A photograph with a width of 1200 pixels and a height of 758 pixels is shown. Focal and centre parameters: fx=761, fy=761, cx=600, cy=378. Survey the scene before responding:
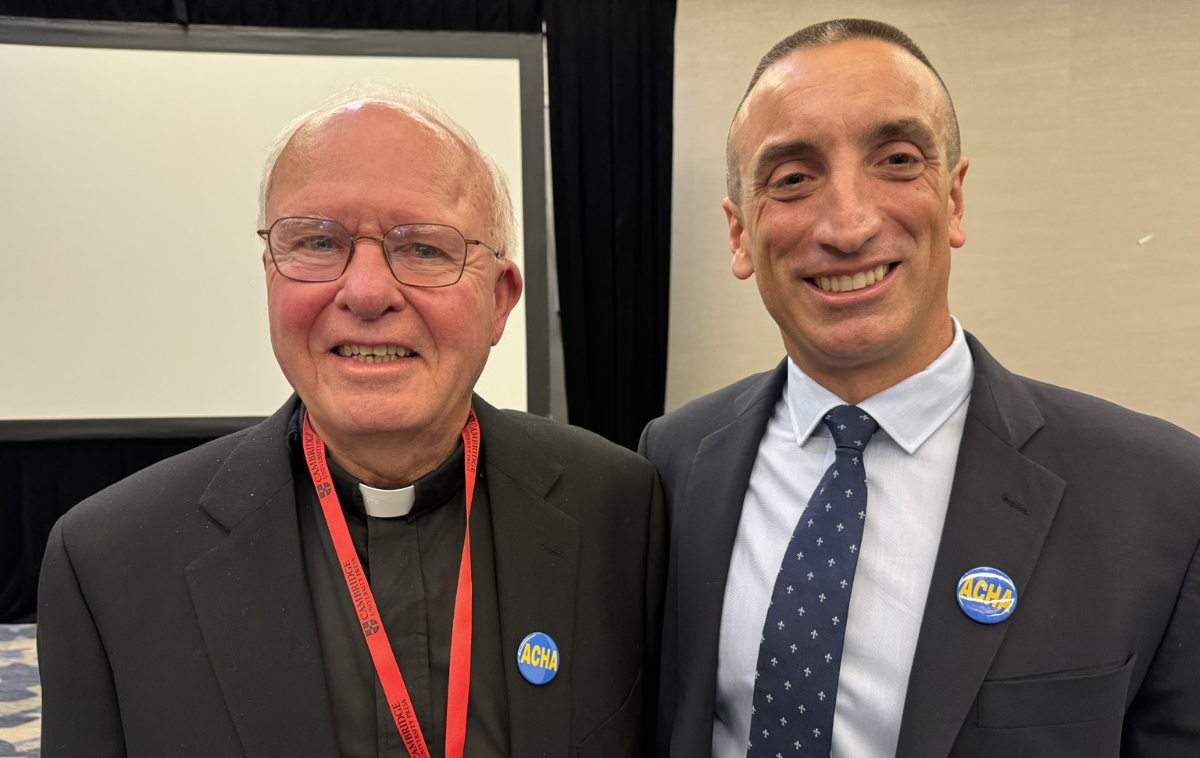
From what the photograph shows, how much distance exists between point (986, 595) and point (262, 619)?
1170mm

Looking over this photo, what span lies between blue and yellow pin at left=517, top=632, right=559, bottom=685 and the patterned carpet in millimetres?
2491

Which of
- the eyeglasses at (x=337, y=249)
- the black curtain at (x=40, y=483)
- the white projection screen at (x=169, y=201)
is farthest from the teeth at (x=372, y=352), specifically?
the black curtain at (x=40, y=483)

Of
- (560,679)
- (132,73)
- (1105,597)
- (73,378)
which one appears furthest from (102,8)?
(1105,597)

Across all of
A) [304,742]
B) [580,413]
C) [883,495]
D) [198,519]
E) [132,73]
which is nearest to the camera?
[304,742]

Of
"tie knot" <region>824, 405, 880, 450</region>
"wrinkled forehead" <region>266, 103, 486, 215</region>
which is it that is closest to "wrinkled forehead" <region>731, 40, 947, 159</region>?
"tie knot" <region>824, 405, 880, 450</region>

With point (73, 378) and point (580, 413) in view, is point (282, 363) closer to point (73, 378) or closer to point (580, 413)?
point (580, 413)

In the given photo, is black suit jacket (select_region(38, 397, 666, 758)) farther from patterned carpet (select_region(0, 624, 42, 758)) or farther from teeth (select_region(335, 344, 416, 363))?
patterned carpet (select_region(0, 624, 42, 758))

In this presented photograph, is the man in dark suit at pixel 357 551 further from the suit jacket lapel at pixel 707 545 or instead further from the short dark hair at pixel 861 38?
the short dark hair at pixel 861 38

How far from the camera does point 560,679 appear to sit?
1.33 metres

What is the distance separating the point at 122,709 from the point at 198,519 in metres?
0.30

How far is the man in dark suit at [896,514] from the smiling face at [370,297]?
61cm

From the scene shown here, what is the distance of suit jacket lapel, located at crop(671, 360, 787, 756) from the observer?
1433mm

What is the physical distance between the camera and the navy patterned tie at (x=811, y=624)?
1290mm

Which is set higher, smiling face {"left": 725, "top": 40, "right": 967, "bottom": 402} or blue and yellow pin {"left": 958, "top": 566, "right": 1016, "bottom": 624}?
smiling face {"left": 725, "top": 40, "right": 967, "bottom": 402}
